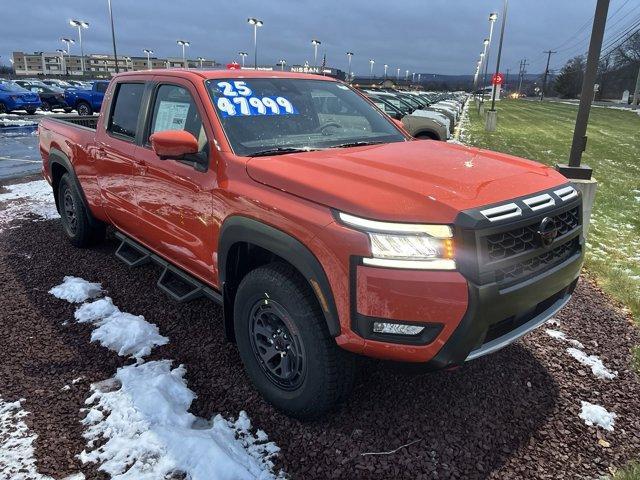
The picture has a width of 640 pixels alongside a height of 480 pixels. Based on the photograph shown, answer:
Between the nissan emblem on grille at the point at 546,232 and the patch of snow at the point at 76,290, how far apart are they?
369 cm

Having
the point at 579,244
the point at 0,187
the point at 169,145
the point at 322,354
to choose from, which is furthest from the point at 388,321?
the point at 0,187

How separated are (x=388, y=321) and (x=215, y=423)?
1.25m

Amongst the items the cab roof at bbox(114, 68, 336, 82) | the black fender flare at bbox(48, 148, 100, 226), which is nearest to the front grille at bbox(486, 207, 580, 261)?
the cab roof at bbox(114, 68, 336, 82)

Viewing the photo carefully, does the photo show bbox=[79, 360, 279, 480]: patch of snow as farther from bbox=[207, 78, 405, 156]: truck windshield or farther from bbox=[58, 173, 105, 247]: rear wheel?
bbox=[58, 173, 105, 247]: rear wheel

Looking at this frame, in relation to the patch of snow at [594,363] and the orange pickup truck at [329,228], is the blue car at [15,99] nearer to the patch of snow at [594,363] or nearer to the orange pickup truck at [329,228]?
the orange pickup truck at [329,228]

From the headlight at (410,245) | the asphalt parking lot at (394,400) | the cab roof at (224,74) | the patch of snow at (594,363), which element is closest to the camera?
the headlight at (410,245)

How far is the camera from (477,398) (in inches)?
123

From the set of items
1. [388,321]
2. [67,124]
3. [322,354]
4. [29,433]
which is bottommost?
[29,433]

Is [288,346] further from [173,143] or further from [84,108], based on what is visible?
[84,108]

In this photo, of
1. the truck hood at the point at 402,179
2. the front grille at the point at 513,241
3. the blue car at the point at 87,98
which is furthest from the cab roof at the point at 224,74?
the blue car at the point at 87,98

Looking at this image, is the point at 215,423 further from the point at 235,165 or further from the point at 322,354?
the point at 235,165

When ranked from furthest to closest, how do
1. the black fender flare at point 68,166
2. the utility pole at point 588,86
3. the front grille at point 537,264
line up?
the utility pole at point 588,86, the black fender flare at point 68,166, the front grille at point 537,264

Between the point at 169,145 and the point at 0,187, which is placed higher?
the point at 169,145

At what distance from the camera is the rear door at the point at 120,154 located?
4.09 metres
